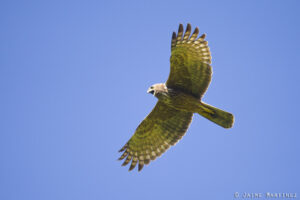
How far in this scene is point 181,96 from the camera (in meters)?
8.23

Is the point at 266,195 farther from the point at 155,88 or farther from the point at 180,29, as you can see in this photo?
the point at 180,29

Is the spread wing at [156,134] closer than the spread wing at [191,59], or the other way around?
the spread wing at [191,59]

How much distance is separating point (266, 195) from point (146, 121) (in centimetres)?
344

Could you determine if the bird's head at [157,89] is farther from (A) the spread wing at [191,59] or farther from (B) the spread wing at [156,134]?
(B) the spread wing at [156,134]

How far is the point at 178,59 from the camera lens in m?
8.00

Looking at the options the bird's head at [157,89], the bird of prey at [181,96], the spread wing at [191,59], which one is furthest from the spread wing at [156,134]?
the spread wing at [191,59]

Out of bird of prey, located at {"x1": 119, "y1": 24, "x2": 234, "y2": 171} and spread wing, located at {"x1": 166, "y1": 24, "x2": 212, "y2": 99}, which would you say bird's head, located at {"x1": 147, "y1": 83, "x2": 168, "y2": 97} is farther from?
spread wing, located at {"x1": 166, "y1": 24, "x2": 212, "y2": 99}

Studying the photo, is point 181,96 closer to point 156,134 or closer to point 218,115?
point 218,115

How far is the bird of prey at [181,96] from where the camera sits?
26.0ft

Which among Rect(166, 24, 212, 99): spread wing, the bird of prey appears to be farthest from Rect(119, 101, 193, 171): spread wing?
Rect(166, 24, 212, 99): spread wing

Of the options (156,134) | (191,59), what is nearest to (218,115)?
(191,59)

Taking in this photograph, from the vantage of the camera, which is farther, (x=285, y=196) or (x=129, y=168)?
(x=129, y=168)

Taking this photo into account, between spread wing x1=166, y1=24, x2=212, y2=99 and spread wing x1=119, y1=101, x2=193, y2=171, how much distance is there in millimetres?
1113

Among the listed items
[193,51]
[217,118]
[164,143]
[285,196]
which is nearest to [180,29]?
[193,51]
